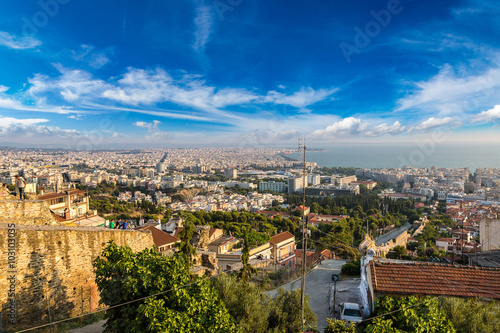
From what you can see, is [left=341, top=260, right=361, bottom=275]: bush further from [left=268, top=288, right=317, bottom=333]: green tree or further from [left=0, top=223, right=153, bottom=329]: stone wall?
[left=0, top=223, right=153, bottom=329]: stone wall

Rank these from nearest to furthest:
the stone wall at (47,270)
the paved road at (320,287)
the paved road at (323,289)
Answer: the stone wall at (47,270)
the paved road at (320,287)
the paved road at (323,289)

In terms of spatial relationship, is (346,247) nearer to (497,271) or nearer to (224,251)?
(224,251)

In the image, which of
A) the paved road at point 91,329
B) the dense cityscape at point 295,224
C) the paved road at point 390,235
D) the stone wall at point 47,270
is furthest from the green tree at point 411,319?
the paved road at point 390,235

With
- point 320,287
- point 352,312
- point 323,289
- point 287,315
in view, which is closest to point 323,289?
point 323,289

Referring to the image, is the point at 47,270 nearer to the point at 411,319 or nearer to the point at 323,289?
the point at 411,319

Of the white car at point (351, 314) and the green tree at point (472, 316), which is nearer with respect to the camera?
the green tree at point (472, 316)

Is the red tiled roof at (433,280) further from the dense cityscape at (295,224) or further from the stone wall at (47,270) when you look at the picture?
the stone wall at (47,270)

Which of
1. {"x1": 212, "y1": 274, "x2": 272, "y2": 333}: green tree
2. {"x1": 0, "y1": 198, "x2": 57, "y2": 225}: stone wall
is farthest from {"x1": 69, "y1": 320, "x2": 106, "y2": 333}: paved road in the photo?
{"x1": 0, "y1": 198, "x2": 57, "y2": 225}: stone wall
